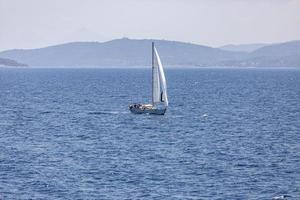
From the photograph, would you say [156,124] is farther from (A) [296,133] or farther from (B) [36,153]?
(B) [36,153]

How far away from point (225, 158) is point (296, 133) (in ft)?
79.8

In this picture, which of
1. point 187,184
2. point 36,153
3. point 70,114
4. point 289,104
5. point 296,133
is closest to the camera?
point 187,184

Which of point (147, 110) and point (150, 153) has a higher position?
point (147, 110)

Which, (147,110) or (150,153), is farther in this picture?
(147,110)

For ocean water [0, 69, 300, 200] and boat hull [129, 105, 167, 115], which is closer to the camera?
ocean water [0, 69, 300, 200]

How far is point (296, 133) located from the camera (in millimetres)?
103625

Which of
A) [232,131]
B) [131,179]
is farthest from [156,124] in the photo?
[131,179]

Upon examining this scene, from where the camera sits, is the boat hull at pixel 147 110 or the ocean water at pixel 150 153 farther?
the boat hull at pixel 147 110

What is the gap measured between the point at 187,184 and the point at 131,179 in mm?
5763

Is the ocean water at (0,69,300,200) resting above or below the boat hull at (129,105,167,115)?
below

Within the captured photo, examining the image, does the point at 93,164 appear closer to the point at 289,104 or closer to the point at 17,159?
the point at 17,159

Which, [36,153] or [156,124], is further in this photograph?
[156,124]

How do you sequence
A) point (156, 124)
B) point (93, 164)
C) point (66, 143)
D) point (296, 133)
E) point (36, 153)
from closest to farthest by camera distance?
point (93, 164), point (36, 153), point (66, 143), point (296, 133), point (156, 124)

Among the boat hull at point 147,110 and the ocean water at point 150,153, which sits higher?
the boat hull at point 147,110
